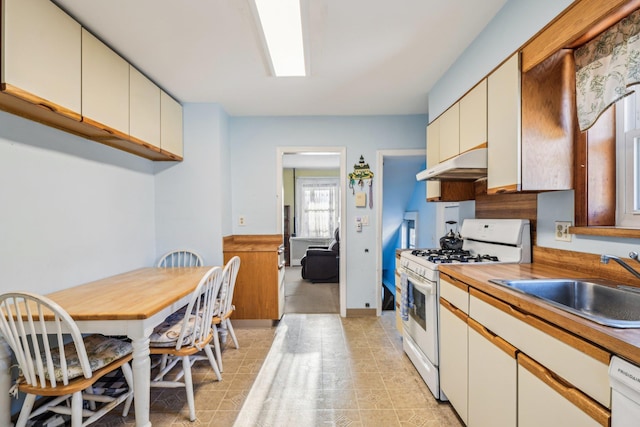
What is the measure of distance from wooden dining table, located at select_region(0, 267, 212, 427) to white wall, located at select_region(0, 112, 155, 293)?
0.20 m

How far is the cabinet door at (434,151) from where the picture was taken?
2484mm

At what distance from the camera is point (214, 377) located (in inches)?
84.7

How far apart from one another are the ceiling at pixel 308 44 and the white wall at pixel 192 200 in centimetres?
50

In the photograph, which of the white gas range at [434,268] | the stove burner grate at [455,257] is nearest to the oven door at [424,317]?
the white gas range at [434,268]

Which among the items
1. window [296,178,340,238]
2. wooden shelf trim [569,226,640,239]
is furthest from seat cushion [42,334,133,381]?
window [296,178,340,238]

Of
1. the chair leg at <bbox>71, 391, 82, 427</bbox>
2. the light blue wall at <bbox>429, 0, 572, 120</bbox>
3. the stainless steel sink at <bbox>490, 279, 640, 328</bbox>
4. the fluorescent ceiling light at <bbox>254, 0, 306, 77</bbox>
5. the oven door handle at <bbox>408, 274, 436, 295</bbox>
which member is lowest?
the chair leg at <bbox>71, 391, 82, 427</bbox>

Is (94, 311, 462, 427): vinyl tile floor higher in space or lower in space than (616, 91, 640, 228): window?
lower

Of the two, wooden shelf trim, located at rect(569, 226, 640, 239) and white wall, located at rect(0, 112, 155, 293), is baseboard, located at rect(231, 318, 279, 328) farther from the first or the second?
wooden shelf trim, located at rect(569, 226, 640, 239)

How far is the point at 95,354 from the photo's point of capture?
1.52m

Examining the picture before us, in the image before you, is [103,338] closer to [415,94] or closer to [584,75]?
[584,75]

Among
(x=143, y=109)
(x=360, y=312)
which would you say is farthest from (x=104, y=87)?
(x=360, y=312)

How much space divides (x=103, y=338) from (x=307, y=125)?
2.75 m

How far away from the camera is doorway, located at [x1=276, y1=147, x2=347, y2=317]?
3.41 metres

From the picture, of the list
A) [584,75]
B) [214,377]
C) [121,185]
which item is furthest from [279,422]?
[584,75]
